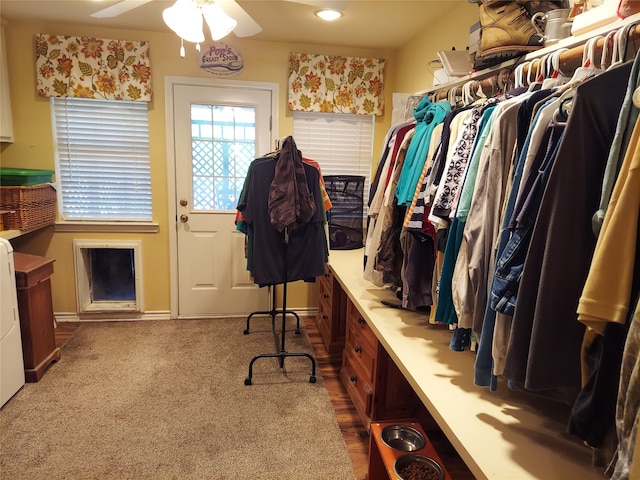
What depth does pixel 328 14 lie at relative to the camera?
272cm

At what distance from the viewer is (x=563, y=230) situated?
870mm

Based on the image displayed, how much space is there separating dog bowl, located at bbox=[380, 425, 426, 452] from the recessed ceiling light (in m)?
2.44

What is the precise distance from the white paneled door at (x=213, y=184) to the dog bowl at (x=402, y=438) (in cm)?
225

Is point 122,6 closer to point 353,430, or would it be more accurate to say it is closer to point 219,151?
point 219,151

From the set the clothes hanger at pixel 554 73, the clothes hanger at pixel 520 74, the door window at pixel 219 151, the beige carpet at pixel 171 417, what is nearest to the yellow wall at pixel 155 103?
the door window at pixel 219 151

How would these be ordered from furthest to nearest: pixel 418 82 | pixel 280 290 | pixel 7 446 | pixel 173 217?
1. pixel 280 290
2. pixel 173 217
3. pixel 418 82
4. pixel 7 446

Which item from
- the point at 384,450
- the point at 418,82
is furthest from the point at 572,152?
the point at 418,82

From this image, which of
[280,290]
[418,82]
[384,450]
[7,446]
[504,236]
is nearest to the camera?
[504,236]

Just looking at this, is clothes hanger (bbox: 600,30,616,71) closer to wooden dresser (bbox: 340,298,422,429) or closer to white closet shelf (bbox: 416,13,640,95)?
white closet shelf (bbox: 416,13,640,95)

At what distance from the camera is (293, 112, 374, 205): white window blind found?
3.62m

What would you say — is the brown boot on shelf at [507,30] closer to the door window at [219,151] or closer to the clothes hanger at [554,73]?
the clothes hanger at [554,73]

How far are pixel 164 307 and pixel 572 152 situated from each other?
3.49 m

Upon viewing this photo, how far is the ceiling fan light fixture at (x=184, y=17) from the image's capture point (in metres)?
1.77

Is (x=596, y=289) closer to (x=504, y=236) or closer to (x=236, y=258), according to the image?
(x=504, y=236)
